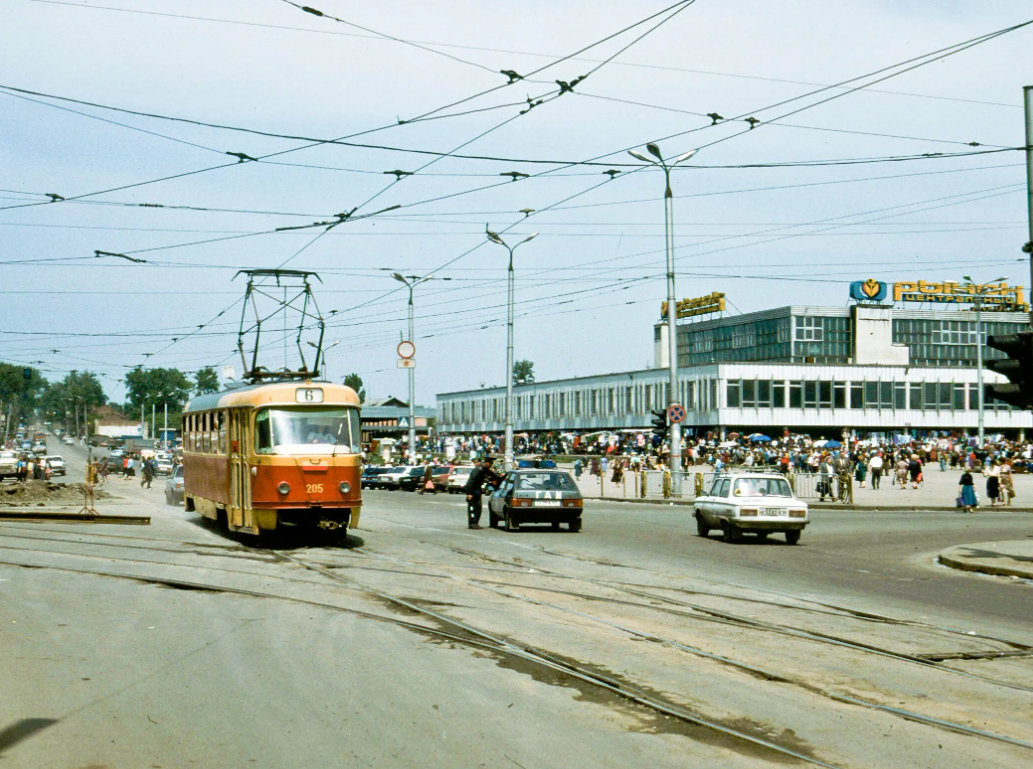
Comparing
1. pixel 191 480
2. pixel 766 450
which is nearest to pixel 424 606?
pixel 191 480

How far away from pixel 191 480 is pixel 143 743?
2194 cm

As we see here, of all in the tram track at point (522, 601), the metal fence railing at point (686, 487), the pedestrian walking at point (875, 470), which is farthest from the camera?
the pedestrian walking at point (875, 470)

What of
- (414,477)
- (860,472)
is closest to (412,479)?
(414,477)

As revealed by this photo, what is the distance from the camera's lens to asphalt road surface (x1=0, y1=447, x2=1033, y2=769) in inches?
255

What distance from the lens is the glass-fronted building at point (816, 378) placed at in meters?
88.1

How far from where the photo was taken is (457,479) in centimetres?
5312

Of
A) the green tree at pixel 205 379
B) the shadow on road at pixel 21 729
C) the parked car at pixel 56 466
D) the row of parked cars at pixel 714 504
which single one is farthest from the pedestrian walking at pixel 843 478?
the green tree at pixel 205 379

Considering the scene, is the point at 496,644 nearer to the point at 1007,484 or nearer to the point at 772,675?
the point at 772,675

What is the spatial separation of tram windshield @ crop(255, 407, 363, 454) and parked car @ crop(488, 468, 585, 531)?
6.30 meters

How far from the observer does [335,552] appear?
19.8 meters

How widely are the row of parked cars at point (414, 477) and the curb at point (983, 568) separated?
33.8 m

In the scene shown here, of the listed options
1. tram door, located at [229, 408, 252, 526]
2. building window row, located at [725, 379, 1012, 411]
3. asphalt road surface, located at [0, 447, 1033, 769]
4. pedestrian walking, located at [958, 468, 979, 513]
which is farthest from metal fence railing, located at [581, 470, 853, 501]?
building window row, located at [725, 379, 1012, 411]

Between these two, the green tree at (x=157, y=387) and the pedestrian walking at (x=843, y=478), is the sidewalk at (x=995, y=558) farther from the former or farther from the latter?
the green tree at (x=157, y=387)

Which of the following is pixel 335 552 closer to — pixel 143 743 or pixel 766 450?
pixel 143 743
